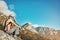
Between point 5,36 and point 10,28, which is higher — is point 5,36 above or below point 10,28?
below

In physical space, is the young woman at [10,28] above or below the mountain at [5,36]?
above

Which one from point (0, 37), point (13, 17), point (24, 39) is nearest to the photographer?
point (0, 37)

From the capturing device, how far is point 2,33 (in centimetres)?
1834

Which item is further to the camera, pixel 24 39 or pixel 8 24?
pixel 24 39

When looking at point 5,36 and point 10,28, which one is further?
point 10,28

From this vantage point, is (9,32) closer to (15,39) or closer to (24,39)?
(15,39)

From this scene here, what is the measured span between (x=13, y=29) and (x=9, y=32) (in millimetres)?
586

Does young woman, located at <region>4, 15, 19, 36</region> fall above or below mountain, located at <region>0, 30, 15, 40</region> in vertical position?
above

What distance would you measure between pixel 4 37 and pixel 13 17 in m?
2.48

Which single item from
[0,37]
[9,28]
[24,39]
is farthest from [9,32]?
[24,39]

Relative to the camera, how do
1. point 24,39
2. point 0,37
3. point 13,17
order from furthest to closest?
1. point 24,39
2. point 13,17
3. point 0,37

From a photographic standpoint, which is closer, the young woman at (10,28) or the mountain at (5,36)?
the mountain at (5,36)

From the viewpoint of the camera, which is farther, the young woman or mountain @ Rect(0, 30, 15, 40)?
the young woman

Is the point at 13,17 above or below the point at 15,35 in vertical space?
above
